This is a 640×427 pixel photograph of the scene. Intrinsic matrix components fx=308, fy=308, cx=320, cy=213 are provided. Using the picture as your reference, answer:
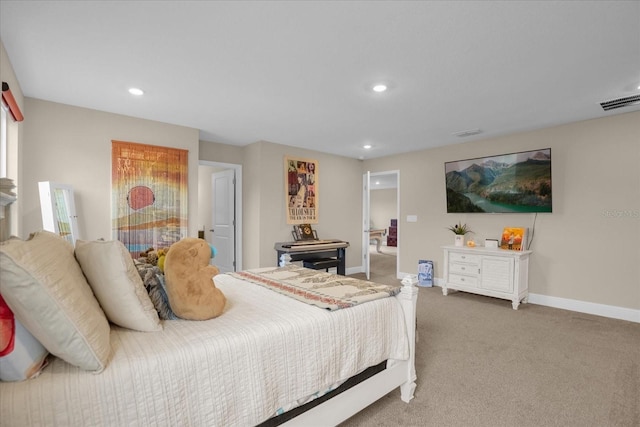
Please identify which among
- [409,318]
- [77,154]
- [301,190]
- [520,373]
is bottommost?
[520,373]

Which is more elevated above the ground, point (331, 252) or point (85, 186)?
point (85, 186)

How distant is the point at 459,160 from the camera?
5082 millimetres

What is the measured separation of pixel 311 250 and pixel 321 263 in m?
0.26

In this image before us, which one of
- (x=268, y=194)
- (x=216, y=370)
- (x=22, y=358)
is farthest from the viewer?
(x=268, y=194)

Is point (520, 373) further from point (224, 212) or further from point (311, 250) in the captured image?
point (224, 212)

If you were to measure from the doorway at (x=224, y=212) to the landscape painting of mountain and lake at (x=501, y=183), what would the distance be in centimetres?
362

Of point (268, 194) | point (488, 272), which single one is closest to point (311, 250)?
point (268, 194)

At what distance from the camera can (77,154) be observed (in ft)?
11.1

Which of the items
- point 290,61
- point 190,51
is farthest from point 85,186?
point 290,61

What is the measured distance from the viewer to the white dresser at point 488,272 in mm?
4078

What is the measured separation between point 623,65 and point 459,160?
2668mm

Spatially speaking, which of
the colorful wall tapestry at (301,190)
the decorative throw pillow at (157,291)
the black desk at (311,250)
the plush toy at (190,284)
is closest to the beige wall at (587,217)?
the black desk at (311,250)

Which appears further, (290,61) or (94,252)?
(290,61)

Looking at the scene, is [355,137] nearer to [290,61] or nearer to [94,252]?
[290,61]
